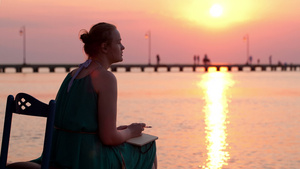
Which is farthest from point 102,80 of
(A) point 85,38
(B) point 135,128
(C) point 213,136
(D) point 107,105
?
(C) point 213,136

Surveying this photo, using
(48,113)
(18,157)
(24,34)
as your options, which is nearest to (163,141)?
(18,157)

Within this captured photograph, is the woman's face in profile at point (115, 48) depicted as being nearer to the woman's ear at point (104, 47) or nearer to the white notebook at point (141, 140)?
the woman's ear at point (104, 47)

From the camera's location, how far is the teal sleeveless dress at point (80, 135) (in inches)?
138

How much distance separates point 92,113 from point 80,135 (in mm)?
153

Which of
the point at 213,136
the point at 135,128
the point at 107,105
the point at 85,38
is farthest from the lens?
the point at 213,136

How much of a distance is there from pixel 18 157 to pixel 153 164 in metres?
4.09

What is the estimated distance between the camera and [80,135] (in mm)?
3508

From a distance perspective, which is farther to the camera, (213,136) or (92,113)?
(213,136)

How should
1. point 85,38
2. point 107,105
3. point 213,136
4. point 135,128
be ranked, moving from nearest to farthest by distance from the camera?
point 107,105, point 85,38, point 135,128, point 213,136

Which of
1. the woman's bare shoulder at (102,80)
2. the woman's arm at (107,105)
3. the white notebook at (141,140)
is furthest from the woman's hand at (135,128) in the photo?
the woman's bare shoulder at (102,80)

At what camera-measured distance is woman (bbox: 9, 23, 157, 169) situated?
346 centimetres

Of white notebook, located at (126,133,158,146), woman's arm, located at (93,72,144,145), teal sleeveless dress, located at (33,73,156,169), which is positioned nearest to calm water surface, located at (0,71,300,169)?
white notebook, located at (126,133,158,146)

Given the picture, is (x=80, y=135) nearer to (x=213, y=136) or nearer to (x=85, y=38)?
(x=85, y=38)

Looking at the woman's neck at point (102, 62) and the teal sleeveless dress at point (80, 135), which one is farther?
the woman's neck at point (102, 62)
